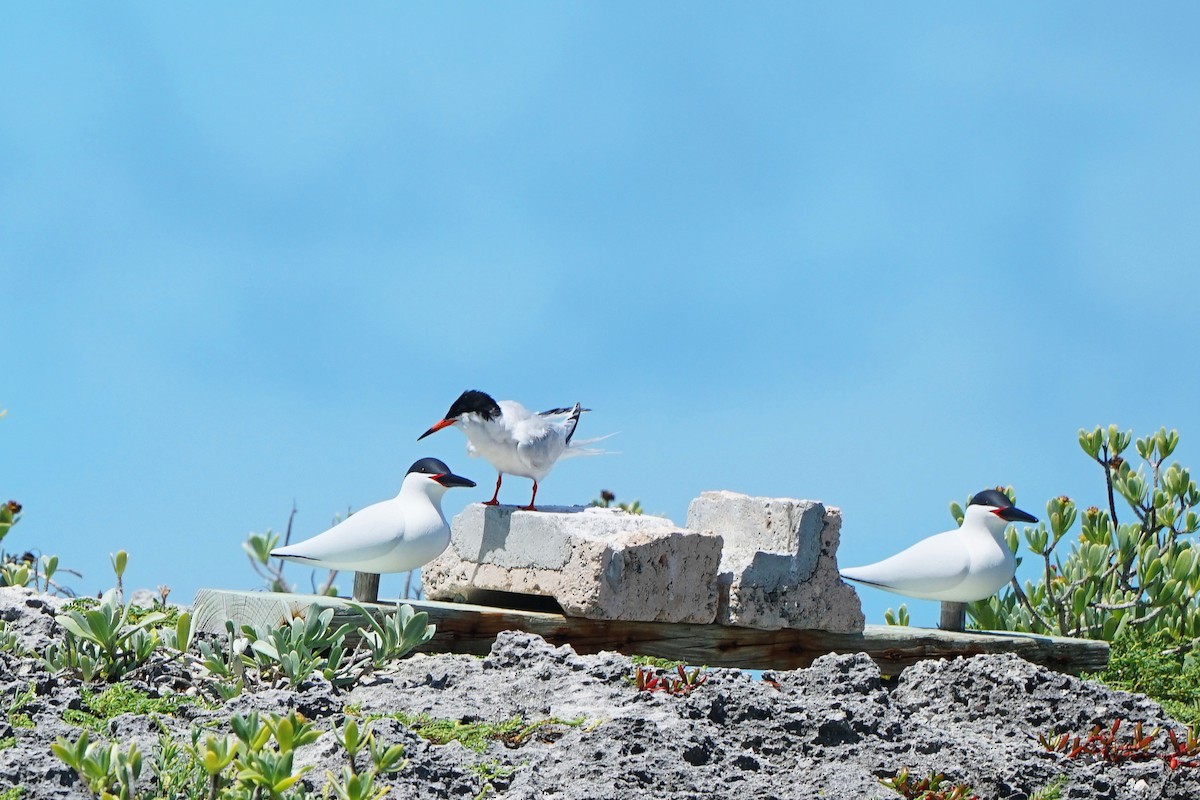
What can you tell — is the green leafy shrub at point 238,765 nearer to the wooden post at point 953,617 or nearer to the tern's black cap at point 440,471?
the tern's black cap at point 440,471

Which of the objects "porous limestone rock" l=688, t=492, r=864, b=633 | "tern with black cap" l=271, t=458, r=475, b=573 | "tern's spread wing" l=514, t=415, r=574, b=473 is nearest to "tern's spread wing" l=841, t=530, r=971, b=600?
"porous limestone rock" l=688, t=492, r=864, b=633

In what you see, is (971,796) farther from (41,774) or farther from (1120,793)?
(41,774)

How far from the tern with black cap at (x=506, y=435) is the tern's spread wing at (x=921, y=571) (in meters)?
2.08

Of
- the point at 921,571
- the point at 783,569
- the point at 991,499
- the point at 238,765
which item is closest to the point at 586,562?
the point at 783,569

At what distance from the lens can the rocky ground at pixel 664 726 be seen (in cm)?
379

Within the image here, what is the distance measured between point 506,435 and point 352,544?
1120 millimetres

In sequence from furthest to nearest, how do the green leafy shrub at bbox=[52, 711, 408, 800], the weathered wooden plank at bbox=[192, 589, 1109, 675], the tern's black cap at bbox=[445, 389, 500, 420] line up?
the tern's black cap at bbox=[445, 389, 500, 420]
the weathered wooden plank at bbox=[192, 589, 1109, 675]
the green leafy shrub at bbox=[52, 711, 408, 800]

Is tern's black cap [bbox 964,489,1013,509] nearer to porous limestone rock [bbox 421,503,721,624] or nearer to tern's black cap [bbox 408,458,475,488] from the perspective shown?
porous limestone rock [bbox 421,503,721,624]

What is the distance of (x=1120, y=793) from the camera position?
4.62 m

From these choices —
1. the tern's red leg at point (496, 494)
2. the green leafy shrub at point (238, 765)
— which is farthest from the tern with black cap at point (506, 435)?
the green leafy shrub at point (238, 765)

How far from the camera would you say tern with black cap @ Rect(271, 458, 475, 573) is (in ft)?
21.5

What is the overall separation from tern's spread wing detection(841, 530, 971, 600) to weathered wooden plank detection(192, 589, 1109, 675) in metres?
0.32

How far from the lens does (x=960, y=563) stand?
26.1ft

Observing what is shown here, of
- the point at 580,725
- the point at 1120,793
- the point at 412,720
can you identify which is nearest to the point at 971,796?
the point at 1120,793
